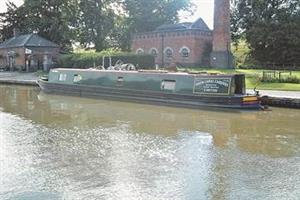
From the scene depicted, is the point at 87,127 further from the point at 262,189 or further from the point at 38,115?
the point at 262,189

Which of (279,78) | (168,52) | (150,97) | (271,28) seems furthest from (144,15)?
(150,97)

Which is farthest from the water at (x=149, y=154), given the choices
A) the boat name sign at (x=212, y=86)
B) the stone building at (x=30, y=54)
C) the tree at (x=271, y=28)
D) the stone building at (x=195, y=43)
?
the tree at (x=271, y=28)

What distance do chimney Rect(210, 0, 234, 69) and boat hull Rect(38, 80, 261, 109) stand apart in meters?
16.9

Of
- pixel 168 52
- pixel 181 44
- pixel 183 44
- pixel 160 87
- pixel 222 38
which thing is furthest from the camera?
pixel 168 52

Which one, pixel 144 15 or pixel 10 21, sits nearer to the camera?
pixel 144 15

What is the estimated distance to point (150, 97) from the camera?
20.2m

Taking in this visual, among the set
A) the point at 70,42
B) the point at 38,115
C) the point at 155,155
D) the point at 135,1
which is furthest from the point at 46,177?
the point at 135,1

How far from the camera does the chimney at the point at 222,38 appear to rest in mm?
36406

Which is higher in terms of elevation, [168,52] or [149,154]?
[168,52]

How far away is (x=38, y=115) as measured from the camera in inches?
652

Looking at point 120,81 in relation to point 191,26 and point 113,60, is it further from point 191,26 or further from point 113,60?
point 191,26

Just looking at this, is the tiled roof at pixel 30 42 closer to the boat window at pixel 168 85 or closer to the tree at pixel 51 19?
the tree at pixel 51 19

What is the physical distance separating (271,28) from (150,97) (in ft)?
83.4

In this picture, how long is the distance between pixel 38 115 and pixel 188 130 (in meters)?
6.06
